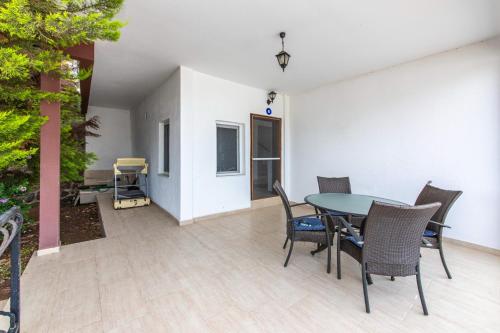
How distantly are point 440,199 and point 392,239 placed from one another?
122 centimetres

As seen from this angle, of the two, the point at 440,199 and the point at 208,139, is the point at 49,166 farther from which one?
the point at 440,199

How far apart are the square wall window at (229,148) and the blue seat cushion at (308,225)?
232 centimetres

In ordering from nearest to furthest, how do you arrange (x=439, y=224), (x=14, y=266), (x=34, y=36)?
(x=14, y=266), (x=34, y=36), (x=439, y=224)

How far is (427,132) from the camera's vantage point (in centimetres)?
346

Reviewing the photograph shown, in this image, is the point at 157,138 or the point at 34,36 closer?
the point at 34,36

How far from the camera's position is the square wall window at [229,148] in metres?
Answer: 4.70

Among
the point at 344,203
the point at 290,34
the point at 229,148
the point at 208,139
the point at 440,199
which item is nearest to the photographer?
the point at 440,199

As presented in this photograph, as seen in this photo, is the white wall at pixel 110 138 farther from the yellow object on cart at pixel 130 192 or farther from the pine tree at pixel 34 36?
the pine tree at pixel 34 36

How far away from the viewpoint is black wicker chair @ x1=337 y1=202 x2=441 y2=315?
5.46 feet

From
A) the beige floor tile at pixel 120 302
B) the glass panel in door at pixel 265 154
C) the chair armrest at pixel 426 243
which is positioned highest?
the glass panel in door at pixel 265 154

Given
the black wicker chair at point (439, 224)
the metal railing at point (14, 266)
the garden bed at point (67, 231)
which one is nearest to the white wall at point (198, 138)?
the garden bed at point (67, 231)

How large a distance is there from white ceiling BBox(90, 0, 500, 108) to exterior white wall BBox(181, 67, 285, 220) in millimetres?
388

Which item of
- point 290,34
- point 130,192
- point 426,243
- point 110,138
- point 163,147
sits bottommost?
point 426,243

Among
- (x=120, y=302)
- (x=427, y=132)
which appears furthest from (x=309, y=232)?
(x=427, y=132)
